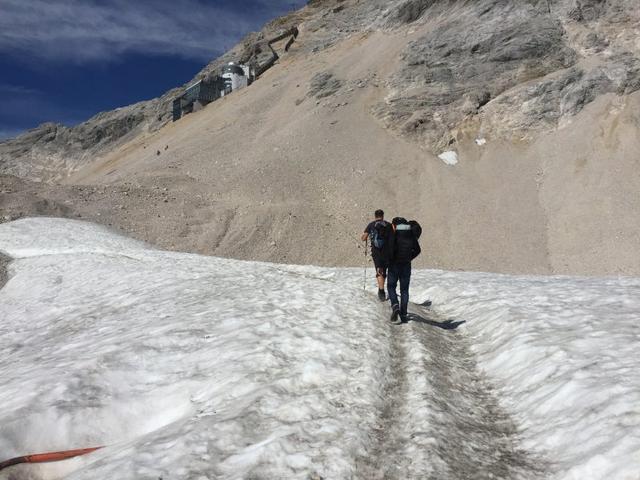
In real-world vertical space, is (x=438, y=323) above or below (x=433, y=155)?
below

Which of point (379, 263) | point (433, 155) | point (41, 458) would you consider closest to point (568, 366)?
point (379, 263)

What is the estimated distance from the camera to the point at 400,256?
10.5 metres

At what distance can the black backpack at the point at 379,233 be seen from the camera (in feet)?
36.5

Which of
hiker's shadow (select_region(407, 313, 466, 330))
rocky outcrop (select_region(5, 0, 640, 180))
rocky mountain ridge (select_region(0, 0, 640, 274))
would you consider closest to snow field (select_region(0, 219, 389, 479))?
hiker's shadow (select_region(407, 313, 466, 330))

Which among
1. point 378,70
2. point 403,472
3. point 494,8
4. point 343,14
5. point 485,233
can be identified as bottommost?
point 403,472

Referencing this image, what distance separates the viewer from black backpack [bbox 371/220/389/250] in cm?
1112

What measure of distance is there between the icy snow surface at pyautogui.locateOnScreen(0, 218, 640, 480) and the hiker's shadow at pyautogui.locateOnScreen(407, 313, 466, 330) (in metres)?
0.08

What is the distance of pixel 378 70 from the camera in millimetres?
59719

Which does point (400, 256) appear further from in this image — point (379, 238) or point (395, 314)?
point (395, 314)

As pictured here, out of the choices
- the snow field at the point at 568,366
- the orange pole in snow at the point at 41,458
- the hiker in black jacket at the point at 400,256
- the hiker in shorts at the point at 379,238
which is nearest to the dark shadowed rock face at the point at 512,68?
the hiker in shorts at the point at 379,238

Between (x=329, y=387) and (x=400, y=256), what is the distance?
4.26 m

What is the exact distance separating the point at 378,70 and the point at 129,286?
51.9 m

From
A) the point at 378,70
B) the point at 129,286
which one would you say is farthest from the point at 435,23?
the point at 129,286

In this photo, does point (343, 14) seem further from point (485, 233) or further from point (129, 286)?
point (129, 286)
